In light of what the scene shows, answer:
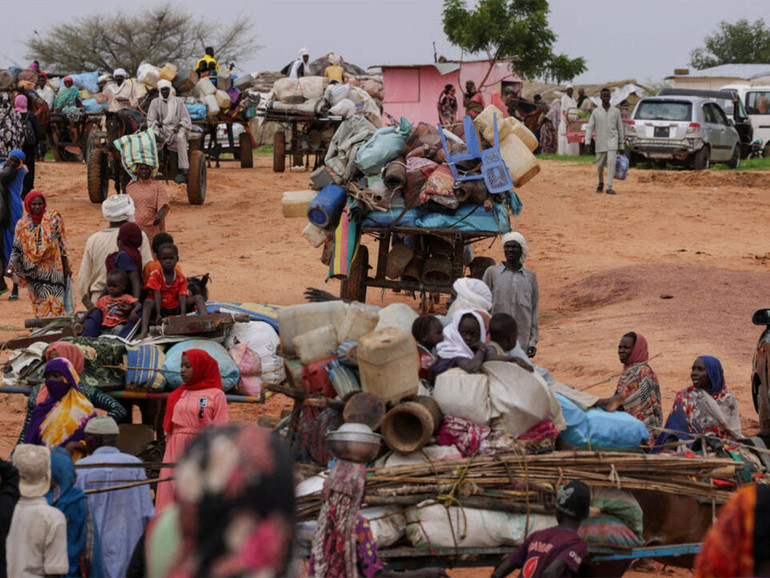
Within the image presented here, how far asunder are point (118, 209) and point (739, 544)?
687cm

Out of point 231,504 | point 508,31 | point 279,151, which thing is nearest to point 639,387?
point 231,504

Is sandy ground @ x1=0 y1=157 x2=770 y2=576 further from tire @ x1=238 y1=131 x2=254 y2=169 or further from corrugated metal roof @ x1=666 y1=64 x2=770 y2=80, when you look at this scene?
corrugated metal roof @ x1=666 y1=64 x2=770 y2=80

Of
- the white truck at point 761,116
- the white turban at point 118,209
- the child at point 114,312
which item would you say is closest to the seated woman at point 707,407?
the child at point 114,312

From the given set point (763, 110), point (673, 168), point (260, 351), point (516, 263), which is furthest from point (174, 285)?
point (763, 110)

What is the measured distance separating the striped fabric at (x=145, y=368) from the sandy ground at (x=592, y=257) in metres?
2.03

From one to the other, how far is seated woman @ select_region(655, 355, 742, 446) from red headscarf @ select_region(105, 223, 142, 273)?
3766 mm

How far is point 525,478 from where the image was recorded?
15.3ft

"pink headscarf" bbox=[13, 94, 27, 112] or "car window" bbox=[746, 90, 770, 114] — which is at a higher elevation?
"car window" bbox=[746, 90, 770, 114]

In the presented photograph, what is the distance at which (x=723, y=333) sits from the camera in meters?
10.6

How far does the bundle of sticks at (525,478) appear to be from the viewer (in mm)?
4559

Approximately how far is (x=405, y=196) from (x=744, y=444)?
531 centimetres

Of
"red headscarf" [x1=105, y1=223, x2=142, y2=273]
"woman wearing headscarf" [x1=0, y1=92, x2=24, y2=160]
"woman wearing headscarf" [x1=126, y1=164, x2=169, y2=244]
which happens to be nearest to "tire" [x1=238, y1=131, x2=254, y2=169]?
"woman wearing headscarf" [x1=0, y1=92, x2=24, y2=160]

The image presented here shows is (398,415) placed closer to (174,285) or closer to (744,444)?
(744,444)

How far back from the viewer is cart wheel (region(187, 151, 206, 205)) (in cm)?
1847
